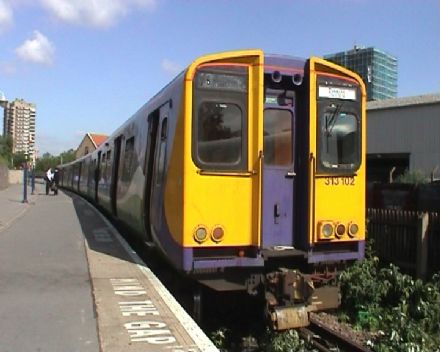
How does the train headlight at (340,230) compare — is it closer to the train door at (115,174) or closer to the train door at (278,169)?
the train door at (278,169)

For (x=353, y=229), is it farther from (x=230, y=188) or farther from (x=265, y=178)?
(x=230, y=188)

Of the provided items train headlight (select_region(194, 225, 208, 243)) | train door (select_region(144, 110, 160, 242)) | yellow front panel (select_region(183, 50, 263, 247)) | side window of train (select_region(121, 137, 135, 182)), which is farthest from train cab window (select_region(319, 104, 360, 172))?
side window of train (select_region(121, 137, 135, 182))

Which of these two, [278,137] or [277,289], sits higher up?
[278,137]

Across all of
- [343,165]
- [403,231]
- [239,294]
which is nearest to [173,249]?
[239,294]

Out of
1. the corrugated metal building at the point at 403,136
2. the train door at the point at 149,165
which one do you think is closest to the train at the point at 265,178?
the train door at the point at 149,165

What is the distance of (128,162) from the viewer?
12.3 m

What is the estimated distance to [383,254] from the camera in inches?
455

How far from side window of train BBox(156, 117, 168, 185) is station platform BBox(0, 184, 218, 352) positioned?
59.4 inches

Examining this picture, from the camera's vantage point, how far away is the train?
6965mm

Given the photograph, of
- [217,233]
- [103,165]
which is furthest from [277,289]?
[103,165]

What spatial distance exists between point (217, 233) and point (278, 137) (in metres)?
1.56

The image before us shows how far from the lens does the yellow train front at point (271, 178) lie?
6961mm

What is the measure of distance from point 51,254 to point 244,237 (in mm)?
5067

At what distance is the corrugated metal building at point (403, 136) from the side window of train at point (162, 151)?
29811mm
